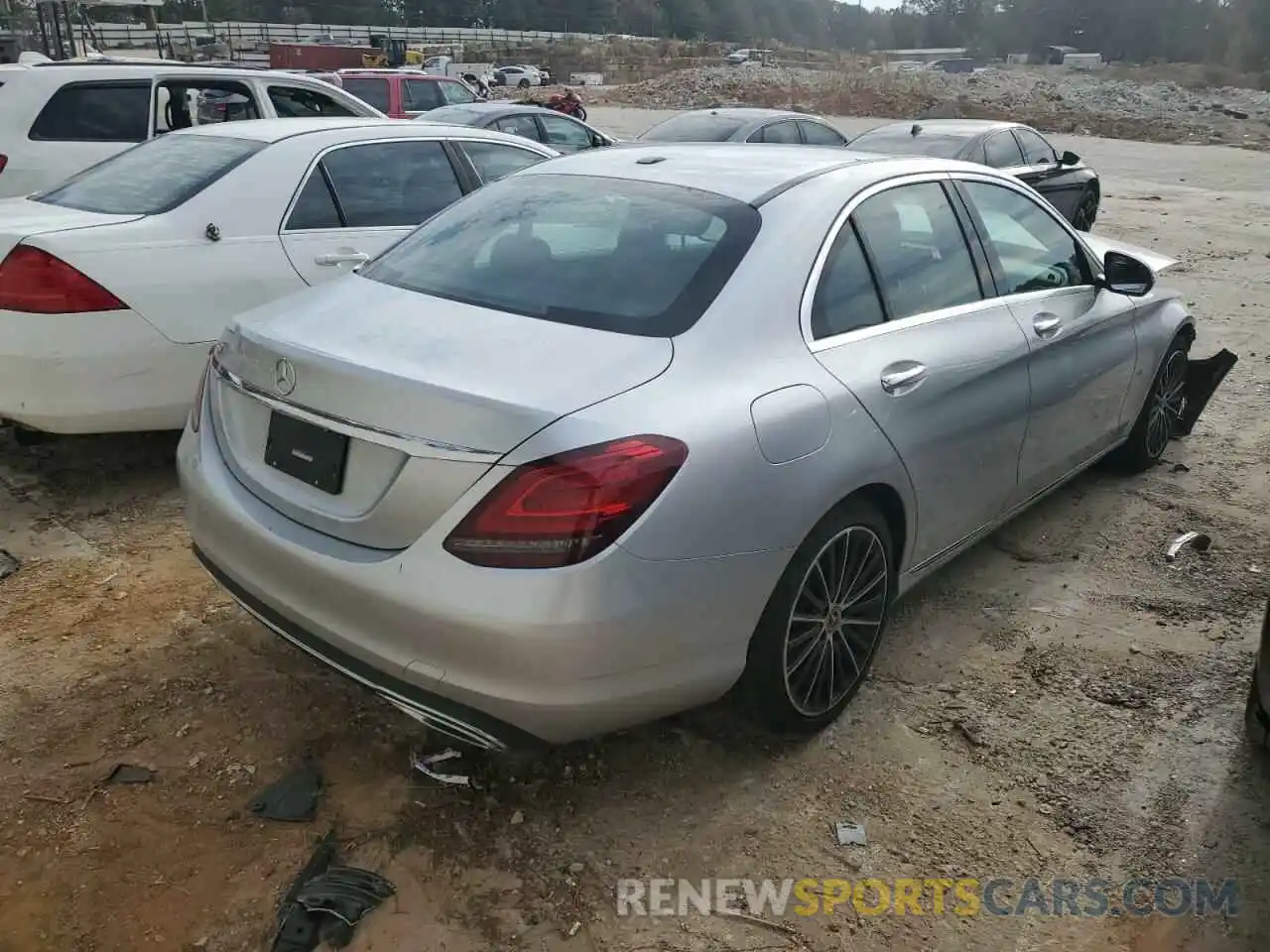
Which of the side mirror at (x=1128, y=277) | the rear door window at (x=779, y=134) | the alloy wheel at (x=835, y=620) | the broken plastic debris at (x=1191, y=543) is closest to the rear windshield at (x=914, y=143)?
the rear door window at (x=779, y=134)

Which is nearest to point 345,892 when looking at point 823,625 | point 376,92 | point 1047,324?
Result: point 823,625

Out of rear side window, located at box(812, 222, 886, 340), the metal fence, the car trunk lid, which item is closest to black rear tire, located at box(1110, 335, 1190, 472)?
rear side window, located at box(812, 222, 886, 340)

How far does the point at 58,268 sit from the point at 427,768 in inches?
105

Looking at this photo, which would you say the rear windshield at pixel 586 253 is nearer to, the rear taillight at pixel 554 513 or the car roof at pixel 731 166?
the car roof at pixel 731 166

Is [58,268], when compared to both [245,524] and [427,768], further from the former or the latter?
[427,768]

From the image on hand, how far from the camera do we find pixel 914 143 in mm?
10875

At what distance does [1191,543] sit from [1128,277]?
119cm

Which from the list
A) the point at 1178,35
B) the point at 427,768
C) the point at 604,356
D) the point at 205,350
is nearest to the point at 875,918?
the point at 427,768

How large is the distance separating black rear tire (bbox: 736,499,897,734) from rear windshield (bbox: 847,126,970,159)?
27.7 ft

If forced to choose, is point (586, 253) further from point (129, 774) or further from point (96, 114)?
point (96, 114)

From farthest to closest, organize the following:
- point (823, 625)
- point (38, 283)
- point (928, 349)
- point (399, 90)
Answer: point (399, 90)
point (38, 283)
point (928, 349)
point (823, 625)

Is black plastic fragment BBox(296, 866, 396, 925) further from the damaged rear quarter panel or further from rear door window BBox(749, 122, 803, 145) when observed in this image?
rear door window BBox(749, 122, 803, 145)

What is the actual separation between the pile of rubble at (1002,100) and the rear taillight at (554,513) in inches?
1323

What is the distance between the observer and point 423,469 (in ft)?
7.55
